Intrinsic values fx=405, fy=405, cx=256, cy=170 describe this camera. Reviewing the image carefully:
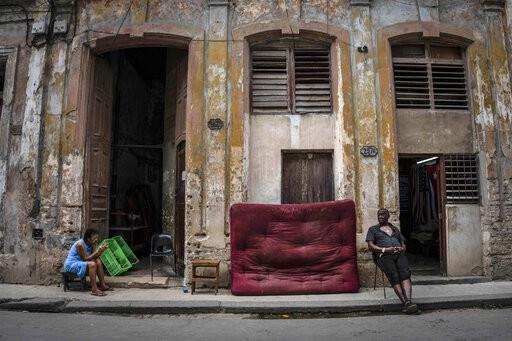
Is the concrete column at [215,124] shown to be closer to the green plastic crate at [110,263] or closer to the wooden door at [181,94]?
the wooden door at [181,94]

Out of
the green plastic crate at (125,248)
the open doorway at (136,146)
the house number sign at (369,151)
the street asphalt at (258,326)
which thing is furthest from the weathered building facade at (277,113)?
the street asphalt at (258,326)

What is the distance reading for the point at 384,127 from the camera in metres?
8.05

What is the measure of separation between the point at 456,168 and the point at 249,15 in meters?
5.35

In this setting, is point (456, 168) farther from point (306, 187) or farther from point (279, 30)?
point (279, 30)

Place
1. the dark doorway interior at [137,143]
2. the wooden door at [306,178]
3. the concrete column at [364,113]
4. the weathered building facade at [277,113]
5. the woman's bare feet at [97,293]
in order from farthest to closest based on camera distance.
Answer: the dark doorway interior at [137,143], the wooden door at [306,178], the weathered building facade at [277,113], the concrete column at [364,113], the woman's bare feet at [97,293]

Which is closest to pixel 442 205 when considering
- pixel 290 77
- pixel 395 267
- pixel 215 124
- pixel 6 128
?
pixel 395 267

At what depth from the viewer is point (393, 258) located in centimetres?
647

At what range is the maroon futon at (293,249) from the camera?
7121 millimetres

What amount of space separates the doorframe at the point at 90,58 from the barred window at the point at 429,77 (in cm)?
452

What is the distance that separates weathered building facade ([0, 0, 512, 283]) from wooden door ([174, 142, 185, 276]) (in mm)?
141

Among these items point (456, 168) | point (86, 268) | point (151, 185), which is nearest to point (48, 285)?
point (86, 268)

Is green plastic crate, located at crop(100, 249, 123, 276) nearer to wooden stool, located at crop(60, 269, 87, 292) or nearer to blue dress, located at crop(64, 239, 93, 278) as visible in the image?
wooden stool, located at crop(60, 269, 87, 292)

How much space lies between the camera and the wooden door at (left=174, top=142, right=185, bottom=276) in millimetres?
8758

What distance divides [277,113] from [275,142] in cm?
63
